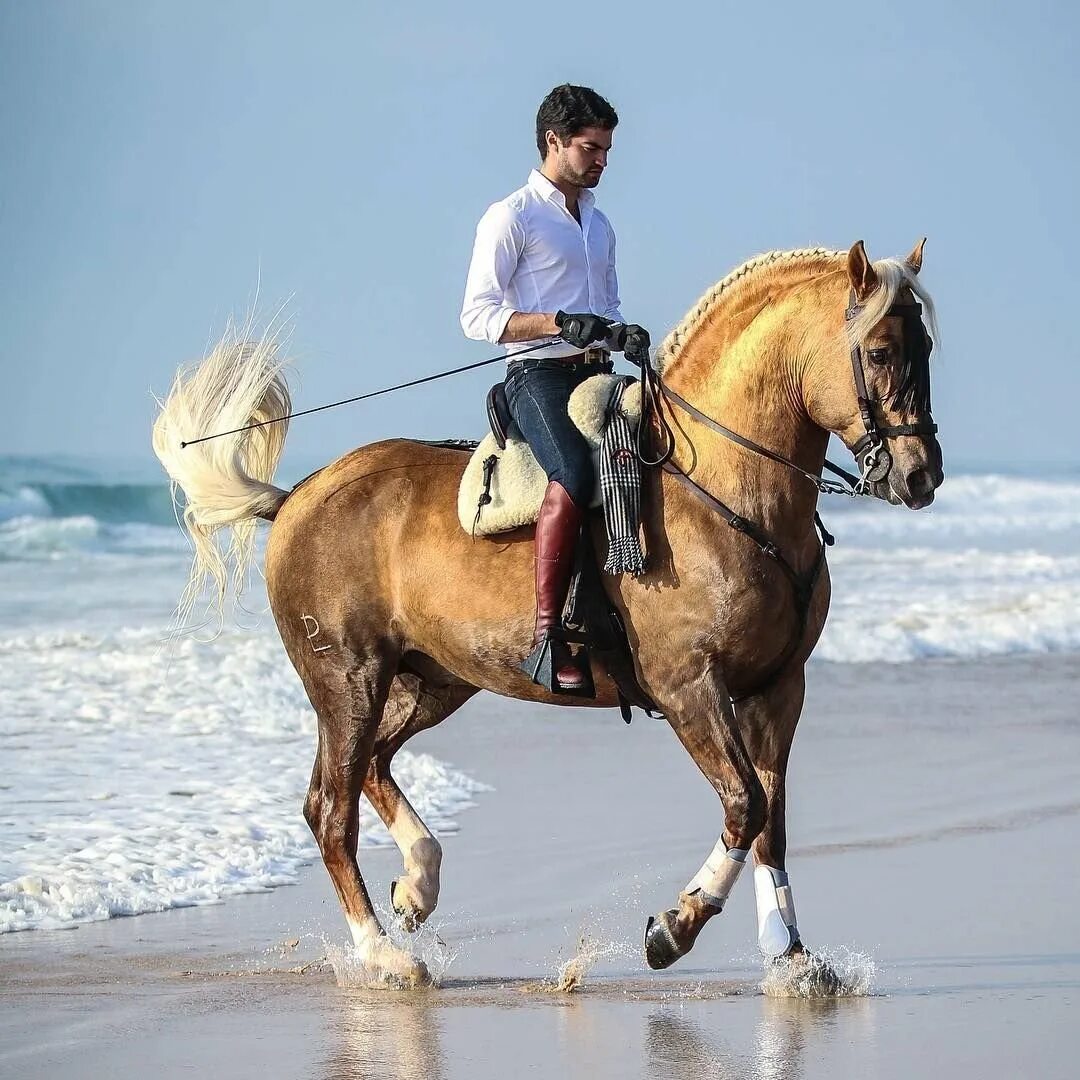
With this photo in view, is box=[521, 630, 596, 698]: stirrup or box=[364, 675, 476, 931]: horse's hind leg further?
box=[364, 675, 476, 931]: horse's hind leg

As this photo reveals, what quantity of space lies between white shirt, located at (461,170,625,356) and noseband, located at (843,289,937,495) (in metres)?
1.13

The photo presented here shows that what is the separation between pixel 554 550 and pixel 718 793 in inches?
34.5

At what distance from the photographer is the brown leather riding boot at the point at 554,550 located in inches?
218

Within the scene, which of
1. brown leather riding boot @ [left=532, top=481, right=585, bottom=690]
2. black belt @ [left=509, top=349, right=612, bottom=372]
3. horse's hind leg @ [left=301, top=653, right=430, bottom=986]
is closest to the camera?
brown leather riding boot @ [left=532, top=481, right=585, bottom=690]

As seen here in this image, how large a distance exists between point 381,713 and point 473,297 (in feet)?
4.94

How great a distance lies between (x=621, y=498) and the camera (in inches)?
214

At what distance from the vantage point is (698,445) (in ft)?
18.1

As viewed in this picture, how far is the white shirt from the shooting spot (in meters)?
5.86

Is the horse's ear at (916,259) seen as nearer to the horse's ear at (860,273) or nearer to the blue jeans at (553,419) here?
the horse's ear at (860,273)

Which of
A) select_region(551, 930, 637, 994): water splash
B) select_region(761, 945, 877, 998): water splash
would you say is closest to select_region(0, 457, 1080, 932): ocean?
select_region(551, 930, 637, 994): water splash

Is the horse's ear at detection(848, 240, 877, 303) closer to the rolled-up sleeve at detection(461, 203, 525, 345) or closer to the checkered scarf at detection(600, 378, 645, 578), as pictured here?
the checkered scarf at detection(600, 378, 645, 578)

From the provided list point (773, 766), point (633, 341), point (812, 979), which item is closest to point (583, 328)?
point (633, 341)

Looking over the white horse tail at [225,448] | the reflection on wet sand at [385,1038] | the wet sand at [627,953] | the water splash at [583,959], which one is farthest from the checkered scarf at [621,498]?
the white horse tail at [225,448]

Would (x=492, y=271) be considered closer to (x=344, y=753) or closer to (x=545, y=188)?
(x=545, y=188)
